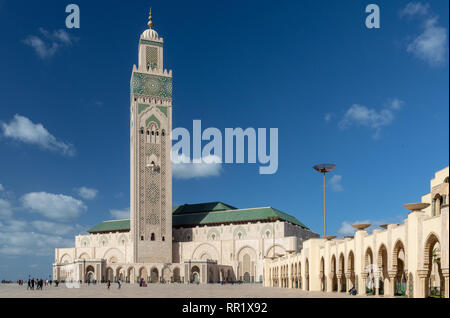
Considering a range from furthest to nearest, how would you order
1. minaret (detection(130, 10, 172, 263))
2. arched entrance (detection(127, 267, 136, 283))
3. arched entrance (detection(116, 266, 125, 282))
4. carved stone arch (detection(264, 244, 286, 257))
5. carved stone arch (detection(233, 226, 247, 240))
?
1. carved stone arch (detection(233, 226, 247, 240))
2. minaret (detection(130, 10, 172, 263))
3. carved stone arch (detection(264, 244, 286, 257))
4. arched entrance (detection(116, 266, 125, 282))
5. arched entrance (detection(127, 267, 136, 283))

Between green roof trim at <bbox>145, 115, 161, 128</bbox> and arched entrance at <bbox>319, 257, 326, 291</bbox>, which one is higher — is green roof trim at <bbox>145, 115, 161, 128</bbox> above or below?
above

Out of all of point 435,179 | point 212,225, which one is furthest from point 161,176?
point 435,179

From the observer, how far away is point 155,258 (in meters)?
72.6

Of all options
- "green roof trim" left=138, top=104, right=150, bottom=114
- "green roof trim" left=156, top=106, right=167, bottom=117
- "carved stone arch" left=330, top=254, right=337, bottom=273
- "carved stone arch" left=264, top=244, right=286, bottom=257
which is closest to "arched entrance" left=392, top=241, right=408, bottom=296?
"carved stone arch" left=330, top=254, right=337, bottom=273

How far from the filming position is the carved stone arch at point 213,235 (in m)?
76.8

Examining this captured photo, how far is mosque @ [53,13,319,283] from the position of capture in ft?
227

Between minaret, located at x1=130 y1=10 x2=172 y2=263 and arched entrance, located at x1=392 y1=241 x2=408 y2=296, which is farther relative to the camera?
minaret, located at x1=130 y1=10 x2=172 y2=263

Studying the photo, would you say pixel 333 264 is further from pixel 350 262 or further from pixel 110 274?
pixel 110 274

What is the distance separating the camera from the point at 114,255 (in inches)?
3238

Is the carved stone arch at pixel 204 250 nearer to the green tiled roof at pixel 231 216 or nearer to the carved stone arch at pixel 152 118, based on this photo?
the green tiled roof at pixel 231 216

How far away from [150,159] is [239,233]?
1677 centimetres

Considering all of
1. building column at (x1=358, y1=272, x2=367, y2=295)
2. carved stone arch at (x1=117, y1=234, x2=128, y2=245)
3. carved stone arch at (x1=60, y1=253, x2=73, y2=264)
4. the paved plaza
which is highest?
carved stone arch at (x1=117, y1=234, x2=128, y2=245)

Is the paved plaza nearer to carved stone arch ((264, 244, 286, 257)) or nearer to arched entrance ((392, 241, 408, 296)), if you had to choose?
arched entrance ((392, 241, 408, 296))
